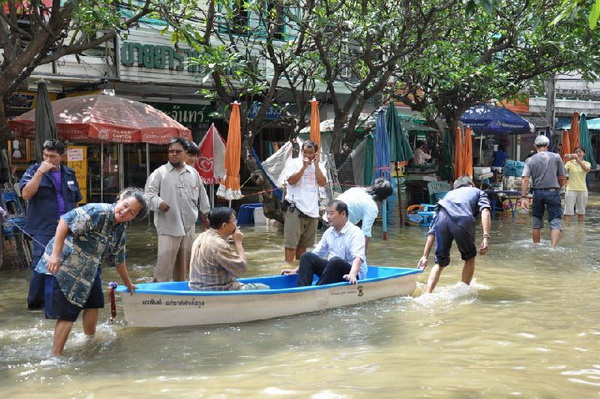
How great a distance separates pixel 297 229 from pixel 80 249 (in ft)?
14.9

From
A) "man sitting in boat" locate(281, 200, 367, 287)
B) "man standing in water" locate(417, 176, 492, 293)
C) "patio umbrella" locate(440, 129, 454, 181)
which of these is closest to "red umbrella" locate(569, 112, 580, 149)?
"patio umbrella" locate(440, 129, 454, 181)

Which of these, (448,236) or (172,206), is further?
(448,236)

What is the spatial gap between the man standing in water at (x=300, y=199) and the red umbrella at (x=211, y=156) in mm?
4322

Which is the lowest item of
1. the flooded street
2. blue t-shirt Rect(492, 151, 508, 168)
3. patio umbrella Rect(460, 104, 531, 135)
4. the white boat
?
the flooded street

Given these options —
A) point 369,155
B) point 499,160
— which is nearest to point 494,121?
point 499,160

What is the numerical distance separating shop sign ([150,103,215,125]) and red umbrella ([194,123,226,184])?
167 inches

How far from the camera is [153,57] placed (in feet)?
54.0

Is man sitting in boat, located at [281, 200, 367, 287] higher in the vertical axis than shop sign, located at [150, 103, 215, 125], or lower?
lower

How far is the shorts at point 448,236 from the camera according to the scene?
7.88 meters

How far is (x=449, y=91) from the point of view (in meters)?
17.4

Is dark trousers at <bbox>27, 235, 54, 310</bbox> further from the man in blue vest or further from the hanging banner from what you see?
the hanging banner

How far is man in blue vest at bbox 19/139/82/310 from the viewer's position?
277 inches

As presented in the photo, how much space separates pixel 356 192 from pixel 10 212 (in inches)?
202

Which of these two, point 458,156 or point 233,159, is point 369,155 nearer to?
point 458,156
